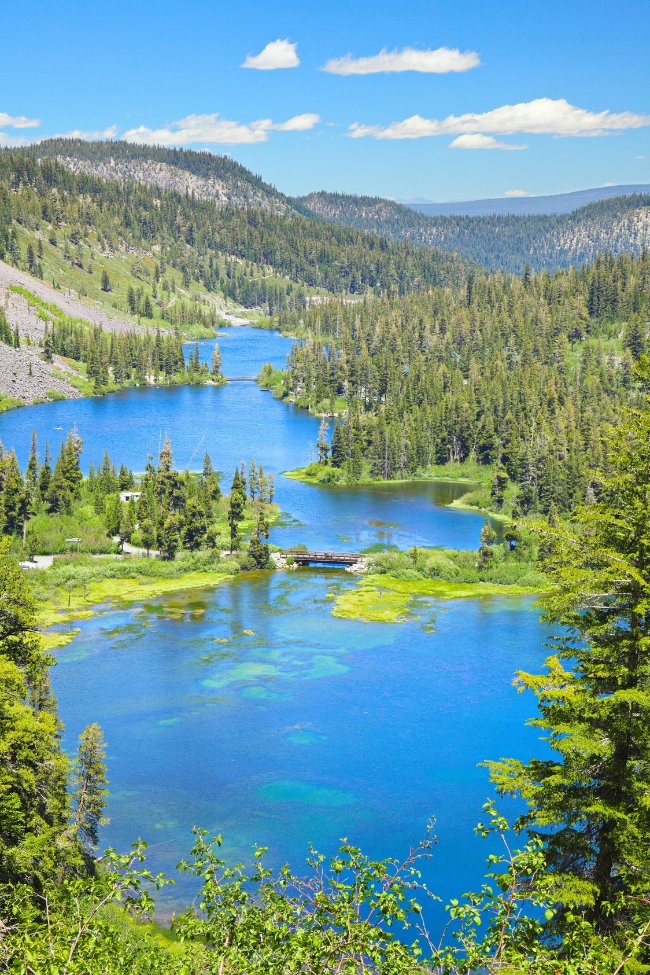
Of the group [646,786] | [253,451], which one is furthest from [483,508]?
[646,786]

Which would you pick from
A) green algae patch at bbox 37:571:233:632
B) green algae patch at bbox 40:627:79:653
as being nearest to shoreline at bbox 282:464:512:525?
green algae patch at bbox 37:571:233:632

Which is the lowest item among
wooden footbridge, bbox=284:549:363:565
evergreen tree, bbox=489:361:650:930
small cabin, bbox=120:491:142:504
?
wooden footbridge, bbox=284:549:363:565

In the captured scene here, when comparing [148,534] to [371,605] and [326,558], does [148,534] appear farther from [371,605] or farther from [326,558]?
[371,605]

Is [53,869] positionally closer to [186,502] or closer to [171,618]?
[171,618]

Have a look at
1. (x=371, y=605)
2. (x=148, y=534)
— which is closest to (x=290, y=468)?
(x=148, y=534)

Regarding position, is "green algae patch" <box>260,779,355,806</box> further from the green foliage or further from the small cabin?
the small cabin

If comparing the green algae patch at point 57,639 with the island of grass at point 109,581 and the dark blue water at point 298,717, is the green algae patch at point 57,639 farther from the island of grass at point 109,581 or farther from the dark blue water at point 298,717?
the dark blue water at point 298,717
